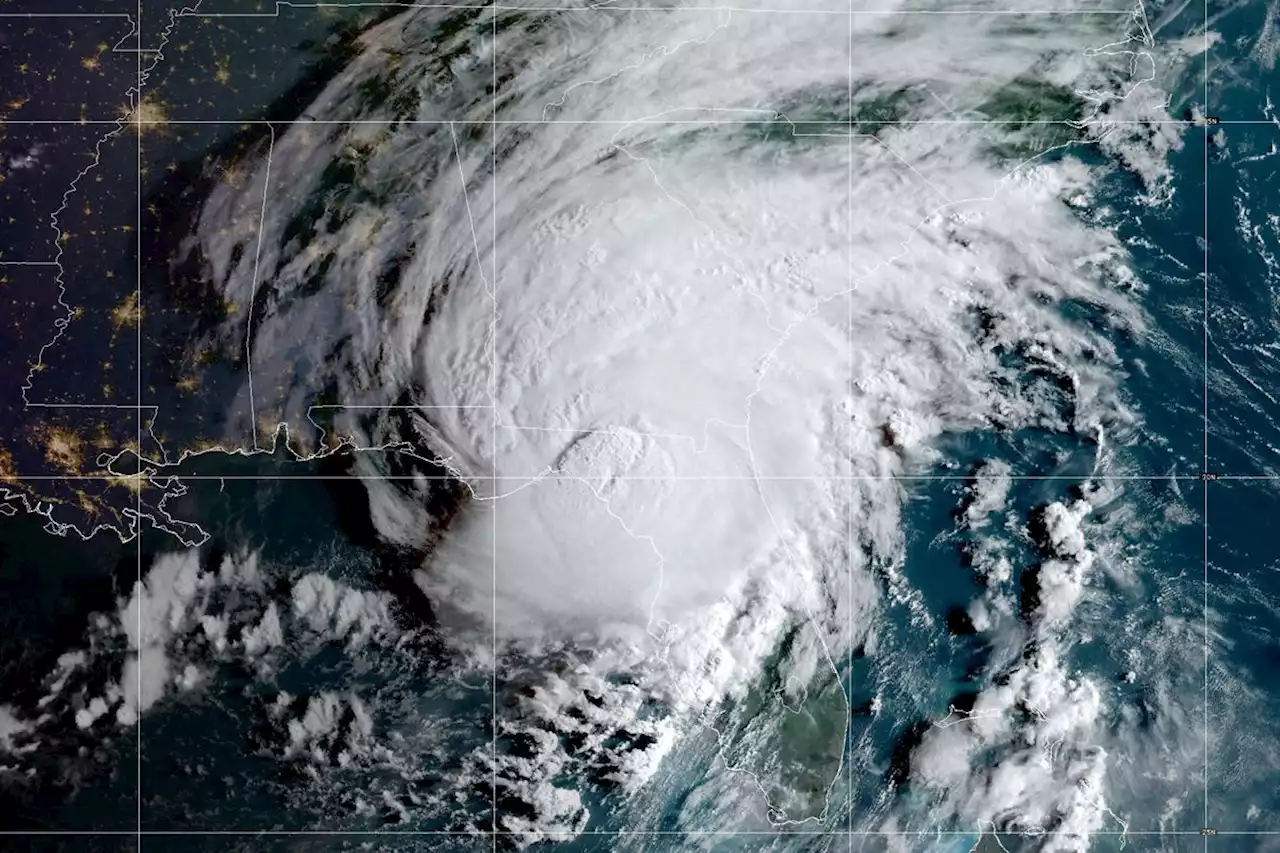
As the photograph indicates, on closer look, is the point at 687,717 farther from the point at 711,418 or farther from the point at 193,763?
the point at 193,763

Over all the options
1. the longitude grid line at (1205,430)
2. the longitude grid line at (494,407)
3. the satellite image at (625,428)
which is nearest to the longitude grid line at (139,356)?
the satellite image at (625,428)

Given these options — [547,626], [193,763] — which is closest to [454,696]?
[547,626]

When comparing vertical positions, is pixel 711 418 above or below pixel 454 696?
above

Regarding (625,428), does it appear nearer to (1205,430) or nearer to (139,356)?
(139,356)

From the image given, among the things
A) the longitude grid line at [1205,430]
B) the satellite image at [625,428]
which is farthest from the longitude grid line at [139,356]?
the longitude grid line at [1205,430]

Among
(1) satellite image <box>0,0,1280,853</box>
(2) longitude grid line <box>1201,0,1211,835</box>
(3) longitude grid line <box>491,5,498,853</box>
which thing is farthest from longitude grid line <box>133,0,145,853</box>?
(2) longitude grid line <box>1201,0,1211,835</box>

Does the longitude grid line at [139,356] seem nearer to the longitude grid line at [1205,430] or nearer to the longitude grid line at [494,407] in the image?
the longitude grid line at [494,407]

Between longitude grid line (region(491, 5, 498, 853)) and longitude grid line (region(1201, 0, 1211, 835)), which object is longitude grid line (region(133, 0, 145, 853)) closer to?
longitude grid line (region(491, 5, 498, 853))

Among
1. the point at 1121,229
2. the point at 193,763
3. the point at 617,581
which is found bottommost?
the point at 193,763
